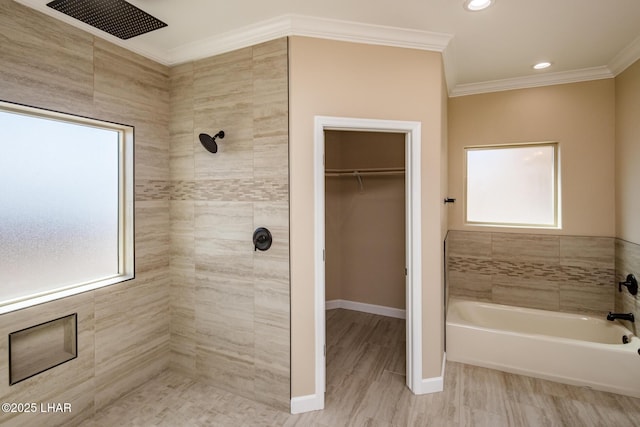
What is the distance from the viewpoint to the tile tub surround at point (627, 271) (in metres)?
2.51

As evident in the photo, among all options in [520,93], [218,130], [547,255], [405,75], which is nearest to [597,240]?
[547,255]

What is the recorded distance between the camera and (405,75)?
225 cm

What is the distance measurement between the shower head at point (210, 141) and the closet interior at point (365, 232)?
1.92 m

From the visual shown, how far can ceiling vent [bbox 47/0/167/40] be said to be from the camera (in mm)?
1775

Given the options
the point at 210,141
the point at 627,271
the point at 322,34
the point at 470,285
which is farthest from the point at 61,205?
the point at 627,271

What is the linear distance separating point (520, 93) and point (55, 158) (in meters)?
4.09

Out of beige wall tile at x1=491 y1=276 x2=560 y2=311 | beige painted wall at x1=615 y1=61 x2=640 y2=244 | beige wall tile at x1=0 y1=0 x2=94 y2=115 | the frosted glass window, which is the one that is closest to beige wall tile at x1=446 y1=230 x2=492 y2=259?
the frosted glass window

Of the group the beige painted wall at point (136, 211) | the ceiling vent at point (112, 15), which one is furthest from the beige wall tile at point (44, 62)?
the ceiling vent at point (112, 15)

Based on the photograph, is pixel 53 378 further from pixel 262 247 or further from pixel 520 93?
pixel 520 93

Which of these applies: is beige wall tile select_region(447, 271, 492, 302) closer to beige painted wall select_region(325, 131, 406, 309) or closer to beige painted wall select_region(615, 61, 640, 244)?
beige painted wall select_region(325, 131, 406, 309)

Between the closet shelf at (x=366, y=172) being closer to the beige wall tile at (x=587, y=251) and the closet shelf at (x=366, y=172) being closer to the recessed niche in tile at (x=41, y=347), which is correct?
the beige wall tile at (x=587, y=251)

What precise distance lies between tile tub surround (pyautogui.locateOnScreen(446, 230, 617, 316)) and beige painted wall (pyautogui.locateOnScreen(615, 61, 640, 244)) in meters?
0.31

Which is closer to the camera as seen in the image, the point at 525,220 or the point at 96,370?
the point at 96,370

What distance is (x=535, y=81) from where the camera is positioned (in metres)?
3.04
